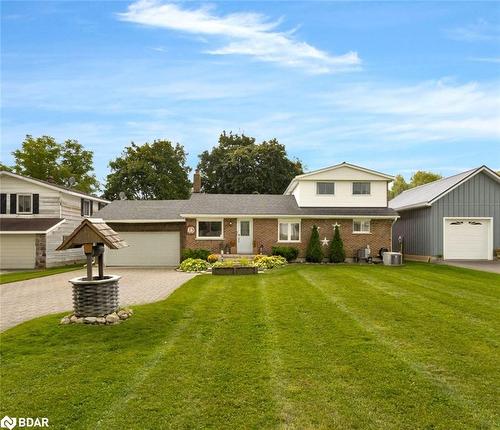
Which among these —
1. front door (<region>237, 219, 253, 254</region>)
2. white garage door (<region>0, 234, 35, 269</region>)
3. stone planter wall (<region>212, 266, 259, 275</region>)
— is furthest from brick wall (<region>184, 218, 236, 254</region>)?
A: white garage door (<region>0, 234, 35, 269</region>)

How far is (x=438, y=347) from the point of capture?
7285 mm

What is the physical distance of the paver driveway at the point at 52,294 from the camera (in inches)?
427

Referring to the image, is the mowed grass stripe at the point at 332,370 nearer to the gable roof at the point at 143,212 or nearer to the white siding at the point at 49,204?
the gable roof at the point at 143,212

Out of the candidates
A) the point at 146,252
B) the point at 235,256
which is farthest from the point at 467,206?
the point at 146,252

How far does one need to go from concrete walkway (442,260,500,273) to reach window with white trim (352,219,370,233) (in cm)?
526

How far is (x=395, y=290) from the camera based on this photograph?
13.8 m

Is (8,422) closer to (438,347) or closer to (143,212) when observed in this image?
(438,347)

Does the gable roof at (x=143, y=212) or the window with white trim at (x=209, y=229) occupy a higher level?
the gable roof at (x=143, y=212)

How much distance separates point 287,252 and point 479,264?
11696 millimetres

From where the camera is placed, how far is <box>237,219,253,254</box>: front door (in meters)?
25.5

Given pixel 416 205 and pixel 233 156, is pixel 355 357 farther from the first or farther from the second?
pixel 233 156

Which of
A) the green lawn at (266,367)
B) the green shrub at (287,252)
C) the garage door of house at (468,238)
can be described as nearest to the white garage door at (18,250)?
the green shrub at (287,252)

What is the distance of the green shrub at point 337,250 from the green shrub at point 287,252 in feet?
7.50


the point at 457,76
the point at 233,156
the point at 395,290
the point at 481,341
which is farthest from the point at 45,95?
the point at 233,156
